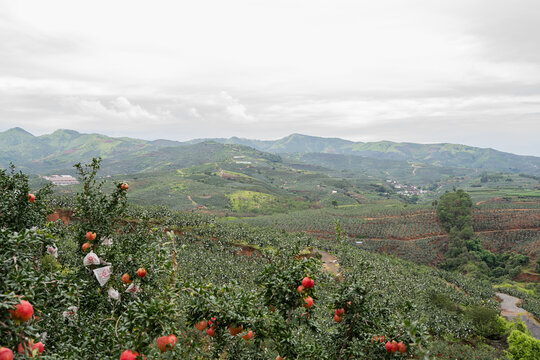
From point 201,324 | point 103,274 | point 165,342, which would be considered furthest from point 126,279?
point 165,342

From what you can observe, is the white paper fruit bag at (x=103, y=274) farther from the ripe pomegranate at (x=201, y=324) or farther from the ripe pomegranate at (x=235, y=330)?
the ripe pomegranate at (x=235, y=330)

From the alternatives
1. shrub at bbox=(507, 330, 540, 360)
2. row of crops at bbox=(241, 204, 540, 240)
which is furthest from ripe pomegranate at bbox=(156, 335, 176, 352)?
row of crops at bbox=(241, 204, 540, 240)

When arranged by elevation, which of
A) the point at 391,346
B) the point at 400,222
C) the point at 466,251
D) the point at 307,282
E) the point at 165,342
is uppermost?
the point at 307,282

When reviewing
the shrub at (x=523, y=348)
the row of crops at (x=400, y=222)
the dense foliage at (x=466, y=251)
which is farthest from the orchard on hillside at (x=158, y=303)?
the dense foliage at (x=466, y=251)

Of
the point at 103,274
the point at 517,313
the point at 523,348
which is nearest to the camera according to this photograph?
the point at 103,274

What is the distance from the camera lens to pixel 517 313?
1879 inches

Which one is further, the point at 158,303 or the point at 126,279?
the point at 126,279

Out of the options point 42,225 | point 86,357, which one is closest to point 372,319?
point 86,357

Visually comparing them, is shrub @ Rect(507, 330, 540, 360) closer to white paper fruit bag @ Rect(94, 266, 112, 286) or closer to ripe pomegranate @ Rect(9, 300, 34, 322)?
white paper fruit bag @ Rect(94, 266, 112, 286)

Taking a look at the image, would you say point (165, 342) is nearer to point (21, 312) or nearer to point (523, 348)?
point (21, 312)

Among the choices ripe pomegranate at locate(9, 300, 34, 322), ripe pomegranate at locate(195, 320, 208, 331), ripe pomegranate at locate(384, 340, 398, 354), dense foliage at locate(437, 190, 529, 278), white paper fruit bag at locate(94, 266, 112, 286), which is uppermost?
ripe pomegranate at locate(9, 300, 34, 322)

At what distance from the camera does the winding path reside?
145 ft

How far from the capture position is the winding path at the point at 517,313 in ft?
145

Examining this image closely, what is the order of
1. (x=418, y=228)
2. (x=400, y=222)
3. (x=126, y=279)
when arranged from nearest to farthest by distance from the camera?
(x=126, y=279) → (x=418, y=228) → (x=400, y=222)
